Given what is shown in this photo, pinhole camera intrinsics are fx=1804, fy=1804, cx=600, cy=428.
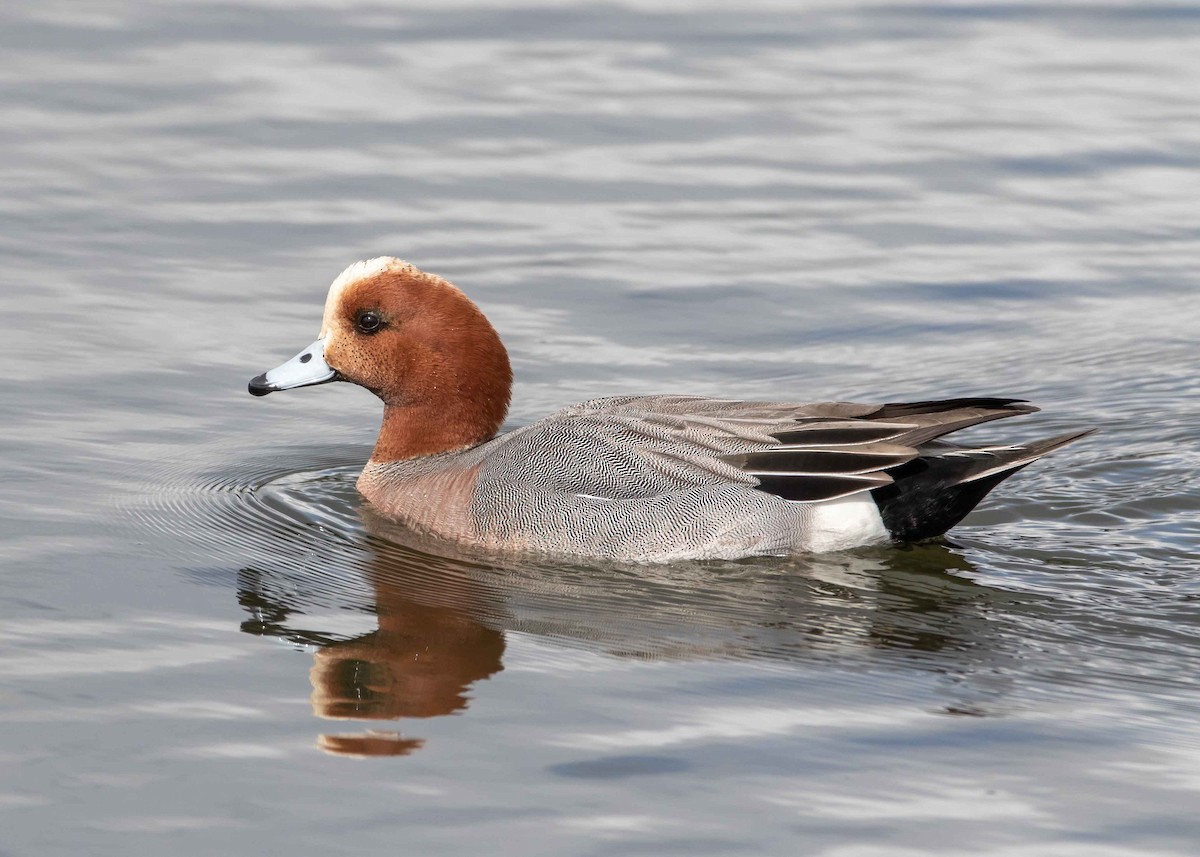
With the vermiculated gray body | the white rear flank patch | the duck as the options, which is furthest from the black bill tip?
the white rear flank patch

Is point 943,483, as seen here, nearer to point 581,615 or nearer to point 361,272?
point 581,615

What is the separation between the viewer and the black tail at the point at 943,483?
672 cm

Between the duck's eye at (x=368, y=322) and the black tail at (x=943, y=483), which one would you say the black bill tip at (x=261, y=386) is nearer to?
the duck's eye at (x=368, y=322)

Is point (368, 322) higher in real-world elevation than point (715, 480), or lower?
higher

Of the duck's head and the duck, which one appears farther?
the duck's head

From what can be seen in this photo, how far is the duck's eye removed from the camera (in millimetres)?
7461

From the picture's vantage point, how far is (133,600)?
6242mm

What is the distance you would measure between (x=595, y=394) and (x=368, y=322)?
5.34 feet

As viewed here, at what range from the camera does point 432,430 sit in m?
7.59

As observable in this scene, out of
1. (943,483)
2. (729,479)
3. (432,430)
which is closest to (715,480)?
(729,479)

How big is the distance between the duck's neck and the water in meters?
0.36

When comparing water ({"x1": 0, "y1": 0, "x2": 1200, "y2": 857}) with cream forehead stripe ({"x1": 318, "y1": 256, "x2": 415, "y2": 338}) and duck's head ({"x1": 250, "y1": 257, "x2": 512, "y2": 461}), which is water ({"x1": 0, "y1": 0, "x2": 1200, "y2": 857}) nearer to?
duck's head ({"x1": 250, "y1": 257, "x2": 512, "y2": 461})

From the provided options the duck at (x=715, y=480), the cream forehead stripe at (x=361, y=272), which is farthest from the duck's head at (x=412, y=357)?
the duck at (x=715, y=480)

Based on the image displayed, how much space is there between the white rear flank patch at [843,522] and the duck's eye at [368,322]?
199 cm
